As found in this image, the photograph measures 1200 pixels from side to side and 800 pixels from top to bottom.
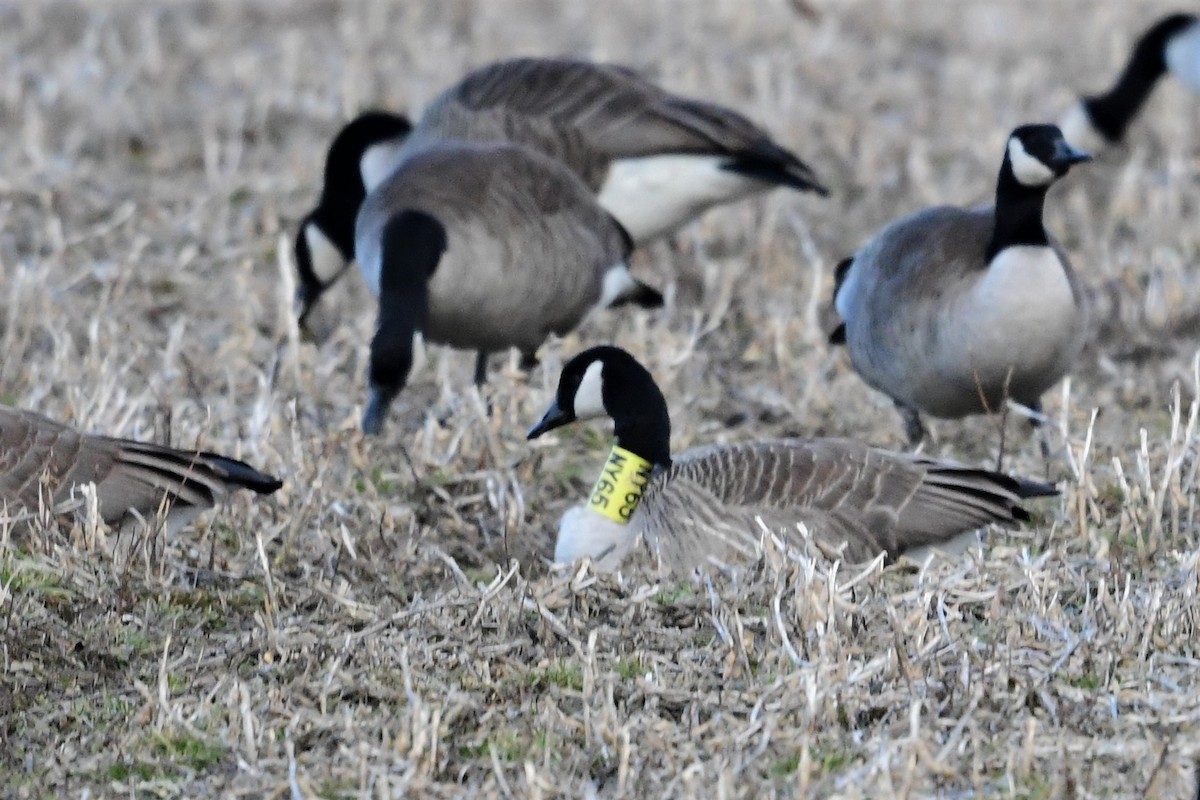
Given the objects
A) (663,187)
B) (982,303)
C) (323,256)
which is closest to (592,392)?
(982,303)

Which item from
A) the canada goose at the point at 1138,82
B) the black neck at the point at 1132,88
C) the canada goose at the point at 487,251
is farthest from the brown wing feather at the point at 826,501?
the black neck at the point at 1132,88

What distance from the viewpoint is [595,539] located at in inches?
194

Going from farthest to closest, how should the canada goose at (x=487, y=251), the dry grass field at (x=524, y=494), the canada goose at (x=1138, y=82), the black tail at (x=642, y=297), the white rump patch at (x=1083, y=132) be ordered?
1. the canada goose at (x=1138, y=82)
2. the white rump patch at (x=1083, y=132)
3. the black tail at (x=642, y=297)
4. the canada goose at (x=487, y=251)
5. the dry grass field at (x=524, y=494)

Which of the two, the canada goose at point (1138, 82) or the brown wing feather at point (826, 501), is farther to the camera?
the canada goose at point (1138, 82)

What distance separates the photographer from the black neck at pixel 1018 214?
226 inches

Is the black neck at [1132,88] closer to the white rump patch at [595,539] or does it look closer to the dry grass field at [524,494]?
the dry grass field at [524,494]

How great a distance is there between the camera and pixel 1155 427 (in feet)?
21.0

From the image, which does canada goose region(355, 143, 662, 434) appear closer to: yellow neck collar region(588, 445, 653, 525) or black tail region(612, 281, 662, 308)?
black tail region(612, 281, 662, 308)

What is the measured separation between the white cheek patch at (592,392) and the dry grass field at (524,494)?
14.9 inches

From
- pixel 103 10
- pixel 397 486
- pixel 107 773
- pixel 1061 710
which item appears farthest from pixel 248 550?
pixel 103 10

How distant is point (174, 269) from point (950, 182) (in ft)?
11.8

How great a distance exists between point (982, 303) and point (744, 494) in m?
1.06

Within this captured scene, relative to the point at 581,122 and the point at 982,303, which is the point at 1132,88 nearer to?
the point at 581,122

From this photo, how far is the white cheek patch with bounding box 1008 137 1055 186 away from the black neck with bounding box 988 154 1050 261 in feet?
0.04
